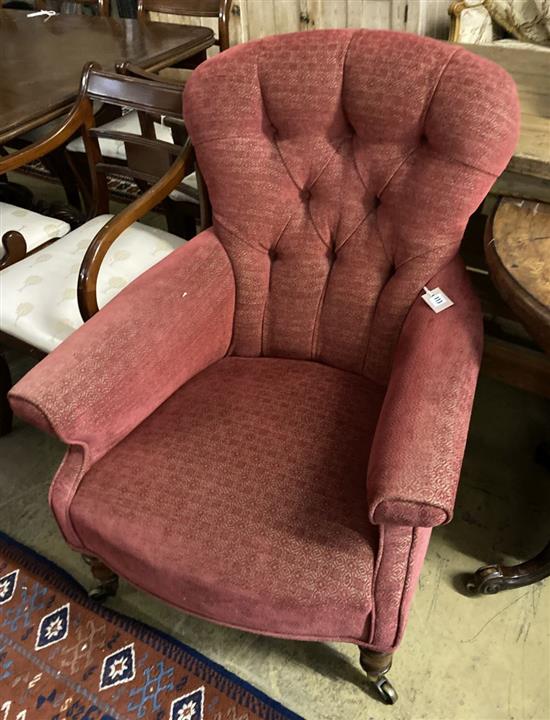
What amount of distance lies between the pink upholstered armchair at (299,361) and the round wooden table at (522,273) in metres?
0.08

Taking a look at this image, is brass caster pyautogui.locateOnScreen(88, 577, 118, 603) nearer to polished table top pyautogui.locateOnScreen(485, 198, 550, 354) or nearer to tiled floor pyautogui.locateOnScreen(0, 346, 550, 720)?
tiled floor pyautogui.locateOnScreen(0, 346, 550, 720)

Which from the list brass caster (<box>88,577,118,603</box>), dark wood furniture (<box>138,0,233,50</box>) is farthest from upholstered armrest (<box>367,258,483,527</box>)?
dark wood furniture (<box>138,0,233,50</box>)

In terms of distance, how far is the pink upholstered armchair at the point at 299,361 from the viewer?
862mm

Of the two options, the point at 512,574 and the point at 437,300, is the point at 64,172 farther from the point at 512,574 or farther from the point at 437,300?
the point at 512,574

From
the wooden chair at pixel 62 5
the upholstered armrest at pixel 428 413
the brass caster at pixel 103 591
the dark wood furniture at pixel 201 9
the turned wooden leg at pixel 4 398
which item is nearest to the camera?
the upholstered armrest at pixel 428 413

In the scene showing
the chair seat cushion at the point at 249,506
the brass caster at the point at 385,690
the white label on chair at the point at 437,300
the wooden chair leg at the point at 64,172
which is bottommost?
the brass caster at the point at 385,690

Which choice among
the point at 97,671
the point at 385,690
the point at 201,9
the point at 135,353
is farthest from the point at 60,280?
the point at 201,9

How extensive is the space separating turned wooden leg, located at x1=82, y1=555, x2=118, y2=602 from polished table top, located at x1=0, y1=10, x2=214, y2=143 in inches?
44.8

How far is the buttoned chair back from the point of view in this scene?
0.94 metres

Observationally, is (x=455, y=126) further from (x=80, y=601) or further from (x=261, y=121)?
(x=80, y=601)

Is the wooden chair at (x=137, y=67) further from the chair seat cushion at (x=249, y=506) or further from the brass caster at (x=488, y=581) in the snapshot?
the brass caster at (x=488, y=581)

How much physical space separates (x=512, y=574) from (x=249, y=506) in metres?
0.62

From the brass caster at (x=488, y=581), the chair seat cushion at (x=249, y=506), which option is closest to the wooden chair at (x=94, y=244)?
the chair seat cushion at (x=249, y=506)

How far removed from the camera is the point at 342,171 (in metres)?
1.09
